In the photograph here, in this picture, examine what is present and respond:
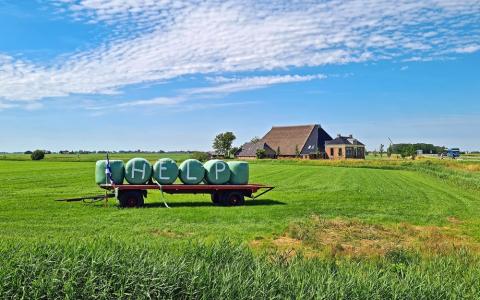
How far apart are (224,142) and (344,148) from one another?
108 ft

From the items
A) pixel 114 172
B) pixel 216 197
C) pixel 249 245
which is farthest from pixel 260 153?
pixel 249 245

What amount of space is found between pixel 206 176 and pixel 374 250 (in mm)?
10324

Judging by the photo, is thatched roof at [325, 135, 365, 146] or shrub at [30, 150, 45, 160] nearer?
shrub at [30, 150, 45, 160]

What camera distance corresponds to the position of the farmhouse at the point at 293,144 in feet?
316

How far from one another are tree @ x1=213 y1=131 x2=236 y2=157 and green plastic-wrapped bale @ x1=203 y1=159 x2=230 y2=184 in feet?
297

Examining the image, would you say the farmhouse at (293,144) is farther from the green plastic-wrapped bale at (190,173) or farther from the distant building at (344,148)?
the green plastic-wrapped bale at (190,173)

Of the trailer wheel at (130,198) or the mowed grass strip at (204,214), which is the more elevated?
the trailer wheel at (130,198)

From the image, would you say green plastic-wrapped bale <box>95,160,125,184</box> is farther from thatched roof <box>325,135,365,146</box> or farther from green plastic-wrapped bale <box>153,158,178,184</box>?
thatched roof <box>325,135,365,146</box>

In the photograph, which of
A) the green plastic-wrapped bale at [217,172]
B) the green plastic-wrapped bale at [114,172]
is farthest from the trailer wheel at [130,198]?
the green plastic-wrapped bale at [217,172]

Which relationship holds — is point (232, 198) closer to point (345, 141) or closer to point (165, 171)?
point (165, 171)

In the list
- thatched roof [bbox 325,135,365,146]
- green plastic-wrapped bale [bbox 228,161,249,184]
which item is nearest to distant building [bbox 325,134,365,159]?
thatched roof [bbox 325,135,365,146]

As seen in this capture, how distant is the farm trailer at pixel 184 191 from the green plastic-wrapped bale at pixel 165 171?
37cm

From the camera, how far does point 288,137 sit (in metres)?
102

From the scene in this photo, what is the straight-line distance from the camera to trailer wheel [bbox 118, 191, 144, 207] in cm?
1881
